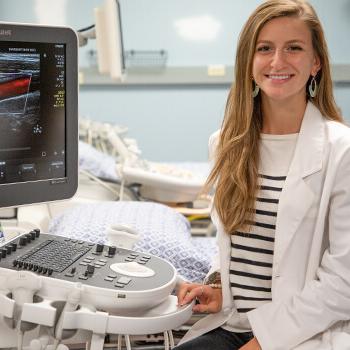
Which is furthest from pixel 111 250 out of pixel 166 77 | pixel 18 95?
pixel 166 77

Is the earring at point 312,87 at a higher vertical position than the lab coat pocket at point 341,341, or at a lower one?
higher

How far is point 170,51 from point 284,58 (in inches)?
163

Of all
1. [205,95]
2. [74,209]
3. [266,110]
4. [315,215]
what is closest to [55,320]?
[315,215]

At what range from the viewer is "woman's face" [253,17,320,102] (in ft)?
4.83

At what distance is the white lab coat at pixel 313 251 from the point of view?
1.38 metres

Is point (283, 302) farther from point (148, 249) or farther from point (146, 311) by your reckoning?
point (148, 249)

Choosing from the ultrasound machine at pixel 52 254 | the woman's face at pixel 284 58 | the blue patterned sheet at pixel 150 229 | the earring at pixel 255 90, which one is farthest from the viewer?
the blue patterned sheet at pixel 150 229

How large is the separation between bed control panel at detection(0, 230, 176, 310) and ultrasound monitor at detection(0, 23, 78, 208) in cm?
14

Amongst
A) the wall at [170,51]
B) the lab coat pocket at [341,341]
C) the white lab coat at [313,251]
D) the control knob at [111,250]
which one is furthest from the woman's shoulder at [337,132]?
the wall at [170,51]

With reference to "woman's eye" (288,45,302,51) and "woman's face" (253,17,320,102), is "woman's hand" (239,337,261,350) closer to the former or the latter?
"woman's face" (253,17,320,102)

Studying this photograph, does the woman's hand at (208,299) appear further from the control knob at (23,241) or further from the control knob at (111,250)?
the control knob at (23,241)

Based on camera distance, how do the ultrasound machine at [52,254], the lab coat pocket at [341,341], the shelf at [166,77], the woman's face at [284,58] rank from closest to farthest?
the ultrasound machine at [52,254], the lab coat pocket at [341,341], the woman's face at [284,58], the shelf at [166,77]

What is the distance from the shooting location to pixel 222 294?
62.9 inches

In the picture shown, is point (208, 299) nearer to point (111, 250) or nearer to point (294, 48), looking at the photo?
point (111, 250)
